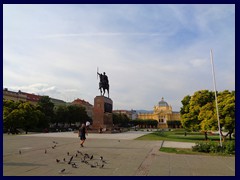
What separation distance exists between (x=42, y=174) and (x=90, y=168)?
67.3 inches

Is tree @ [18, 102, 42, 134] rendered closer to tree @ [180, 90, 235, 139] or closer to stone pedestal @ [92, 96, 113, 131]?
stone pedestal @ [92, 96, 113, 131]

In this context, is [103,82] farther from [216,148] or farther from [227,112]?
[216,148]

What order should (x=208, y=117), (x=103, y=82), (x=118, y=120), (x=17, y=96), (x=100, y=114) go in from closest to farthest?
(x=208, y=117)
(x=100, y=114)
(x=103, y=82)
(x=17, y=96)
(x=118, y=120)

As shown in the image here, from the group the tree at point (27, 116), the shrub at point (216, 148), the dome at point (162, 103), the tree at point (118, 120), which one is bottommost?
the tree at point (118, 120)

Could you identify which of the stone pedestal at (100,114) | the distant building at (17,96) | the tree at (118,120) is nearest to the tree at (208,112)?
the stone pedestal at (100,114)

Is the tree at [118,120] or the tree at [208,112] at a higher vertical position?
the tree at [208,112]

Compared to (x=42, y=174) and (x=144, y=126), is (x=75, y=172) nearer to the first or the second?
(x=42, y=174)

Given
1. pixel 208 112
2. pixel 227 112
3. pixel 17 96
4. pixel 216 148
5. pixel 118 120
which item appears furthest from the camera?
pixel 118 120

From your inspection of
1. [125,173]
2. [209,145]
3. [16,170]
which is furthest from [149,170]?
[209,145]

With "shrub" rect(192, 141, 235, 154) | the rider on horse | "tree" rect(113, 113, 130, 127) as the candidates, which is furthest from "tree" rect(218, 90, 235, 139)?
"tree" rect(113, 113, 130, 127)

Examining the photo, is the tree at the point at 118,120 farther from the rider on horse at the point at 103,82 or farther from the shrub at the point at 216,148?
the shrub at the point at 216,148

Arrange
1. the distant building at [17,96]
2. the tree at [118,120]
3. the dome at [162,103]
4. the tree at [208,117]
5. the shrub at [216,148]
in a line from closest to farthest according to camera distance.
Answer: the shrub at [216,148]
the tree at [208,117]
the distant building at [17,96]
the tree at [118,120]
the dome at [162,103]

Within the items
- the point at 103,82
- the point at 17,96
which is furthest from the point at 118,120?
the point at 103,82

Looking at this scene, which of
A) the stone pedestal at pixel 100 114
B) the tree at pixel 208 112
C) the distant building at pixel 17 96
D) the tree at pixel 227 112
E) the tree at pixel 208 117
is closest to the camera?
the tree at pixel 227 112
